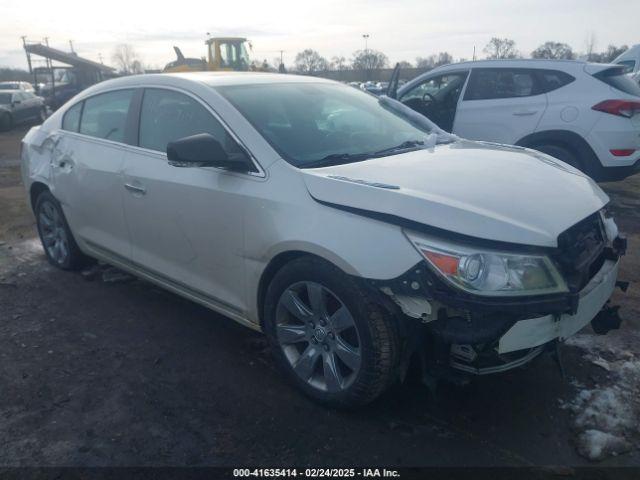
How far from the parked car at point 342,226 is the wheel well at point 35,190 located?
32.9 inches

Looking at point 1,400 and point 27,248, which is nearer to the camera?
point 1,400

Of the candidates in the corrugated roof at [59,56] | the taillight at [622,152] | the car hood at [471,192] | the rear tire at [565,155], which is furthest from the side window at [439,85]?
the corrugated roof at [59,56]

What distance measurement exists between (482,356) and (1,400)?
261 cm

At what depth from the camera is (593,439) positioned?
2.65m

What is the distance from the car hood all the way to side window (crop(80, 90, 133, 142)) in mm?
1854

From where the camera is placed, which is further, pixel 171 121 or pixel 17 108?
pixel 17 108

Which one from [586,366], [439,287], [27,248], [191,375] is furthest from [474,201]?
[27,248]

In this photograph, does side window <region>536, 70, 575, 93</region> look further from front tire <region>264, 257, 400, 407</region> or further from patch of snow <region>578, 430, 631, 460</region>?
front tire <region>264, 257, 400, 407</region>

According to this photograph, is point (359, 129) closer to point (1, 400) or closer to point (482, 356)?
point (482, 356)

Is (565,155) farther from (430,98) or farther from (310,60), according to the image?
(310,60)

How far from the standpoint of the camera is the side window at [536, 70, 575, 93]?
6.68 metres

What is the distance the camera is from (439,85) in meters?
7.93

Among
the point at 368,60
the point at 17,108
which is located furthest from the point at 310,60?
the point at 17,108

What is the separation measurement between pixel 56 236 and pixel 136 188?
1.78 metres
